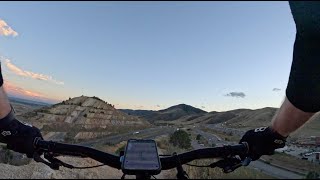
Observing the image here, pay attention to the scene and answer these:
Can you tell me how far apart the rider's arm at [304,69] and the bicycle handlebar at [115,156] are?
33 cm

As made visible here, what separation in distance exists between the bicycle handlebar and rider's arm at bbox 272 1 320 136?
1.10 feet

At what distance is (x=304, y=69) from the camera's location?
1349mm

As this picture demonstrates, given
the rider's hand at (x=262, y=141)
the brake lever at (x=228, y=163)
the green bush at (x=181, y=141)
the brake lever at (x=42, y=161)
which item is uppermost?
the rider's hand at (x=262, y=141)

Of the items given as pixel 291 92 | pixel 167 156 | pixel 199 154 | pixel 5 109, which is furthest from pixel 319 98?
pixel 5 109

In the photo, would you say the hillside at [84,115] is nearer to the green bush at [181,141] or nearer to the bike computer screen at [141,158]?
the green bush at [181,141]

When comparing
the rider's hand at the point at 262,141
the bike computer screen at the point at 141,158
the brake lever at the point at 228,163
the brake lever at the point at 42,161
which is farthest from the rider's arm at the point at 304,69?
the brake lever at the point at 42,161

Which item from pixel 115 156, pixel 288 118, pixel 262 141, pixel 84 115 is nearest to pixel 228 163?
pixel 262 141

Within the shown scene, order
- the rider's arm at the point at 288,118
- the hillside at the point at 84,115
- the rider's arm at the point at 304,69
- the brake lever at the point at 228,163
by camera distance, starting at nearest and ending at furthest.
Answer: the rider's arm at the point at 304,69 → the rider's arm at the point at 288,118 → the brake lever at the point at 228,163 → the hillside at the point at 84,115

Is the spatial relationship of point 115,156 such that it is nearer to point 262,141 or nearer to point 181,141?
point 262,141

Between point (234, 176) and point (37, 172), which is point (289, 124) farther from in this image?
point (37, 172)

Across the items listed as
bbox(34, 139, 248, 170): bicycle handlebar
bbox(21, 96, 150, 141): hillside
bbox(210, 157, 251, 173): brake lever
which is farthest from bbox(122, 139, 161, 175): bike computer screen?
bbox(21, 96, 150, 141): hillside

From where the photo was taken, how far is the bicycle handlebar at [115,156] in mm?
1771

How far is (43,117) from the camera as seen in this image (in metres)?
132

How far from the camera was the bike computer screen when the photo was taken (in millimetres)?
1493
